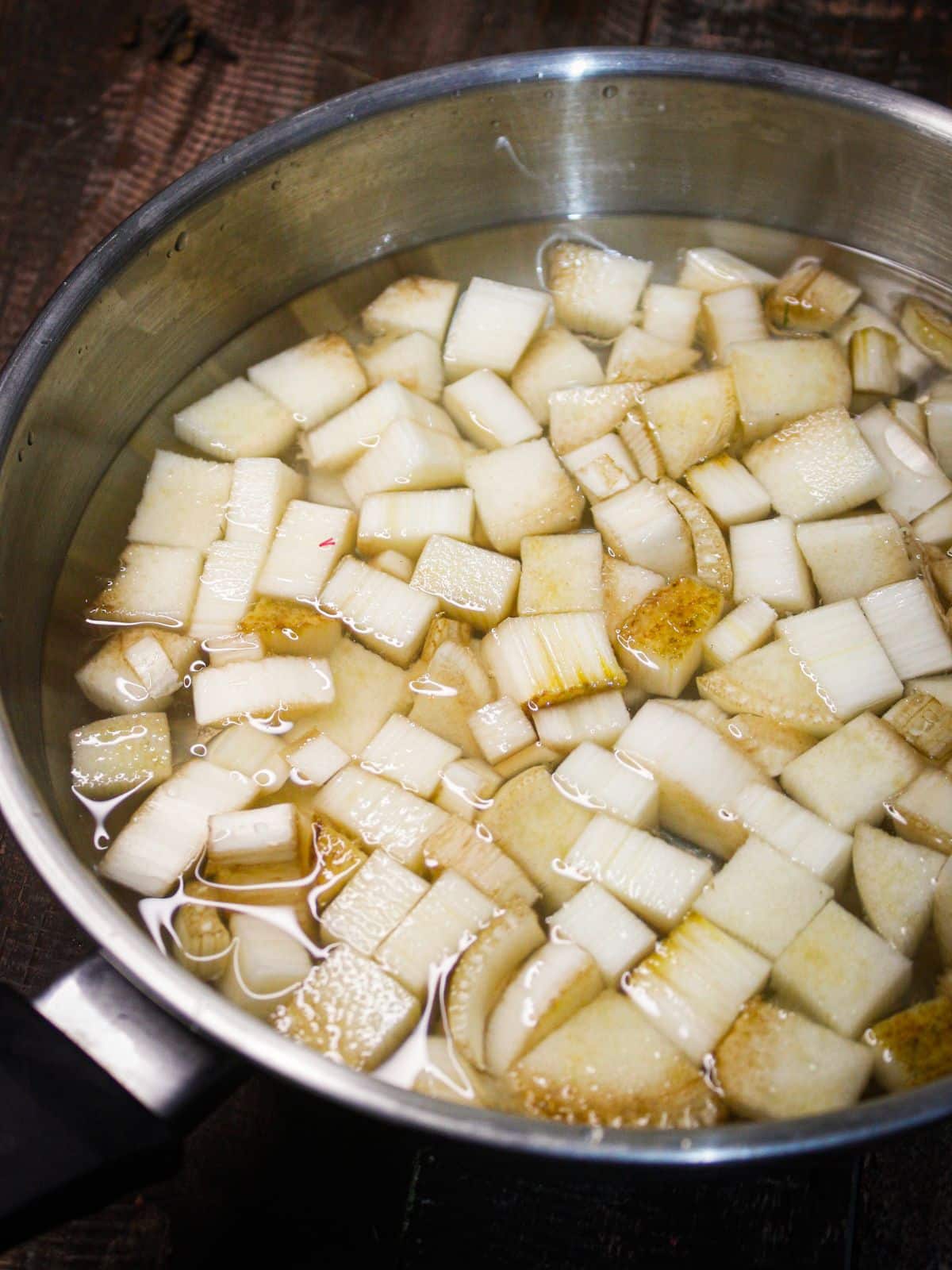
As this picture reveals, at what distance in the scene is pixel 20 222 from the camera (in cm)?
155

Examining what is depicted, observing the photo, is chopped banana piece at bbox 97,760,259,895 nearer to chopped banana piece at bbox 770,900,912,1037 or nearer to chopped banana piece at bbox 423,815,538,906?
chopped banana piece at bbox 423,815,538,906

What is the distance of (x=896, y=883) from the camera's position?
36.9 inches

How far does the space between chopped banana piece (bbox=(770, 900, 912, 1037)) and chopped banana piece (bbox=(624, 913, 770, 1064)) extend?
28 mm

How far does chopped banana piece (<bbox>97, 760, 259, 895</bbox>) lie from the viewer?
0.98m

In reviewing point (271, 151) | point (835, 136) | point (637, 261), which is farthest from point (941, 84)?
point (271, 151)

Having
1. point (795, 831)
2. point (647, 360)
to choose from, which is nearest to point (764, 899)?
point (795, 831)

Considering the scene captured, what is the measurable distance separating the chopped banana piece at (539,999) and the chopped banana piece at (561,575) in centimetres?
38

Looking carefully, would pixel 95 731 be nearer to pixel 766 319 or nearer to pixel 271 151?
pixel 271 151

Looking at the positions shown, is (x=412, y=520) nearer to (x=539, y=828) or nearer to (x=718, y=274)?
(x=539, y=828)

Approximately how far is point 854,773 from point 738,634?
0.63 ft

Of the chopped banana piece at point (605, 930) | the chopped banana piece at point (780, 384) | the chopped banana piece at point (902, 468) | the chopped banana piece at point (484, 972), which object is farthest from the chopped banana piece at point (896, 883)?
the chopped banana piece at point (780, 384)

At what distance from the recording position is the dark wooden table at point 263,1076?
93 centimetres

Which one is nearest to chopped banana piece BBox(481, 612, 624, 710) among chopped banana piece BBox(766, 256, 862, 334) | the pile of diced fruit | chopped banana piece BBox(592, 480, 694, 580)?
the pile of diced fruit

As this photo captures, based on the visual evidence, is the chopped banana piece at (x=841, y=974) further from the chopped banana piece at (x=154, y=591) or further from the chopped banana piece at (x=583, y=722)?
the chopped banana piece at (x=154, y=591)
